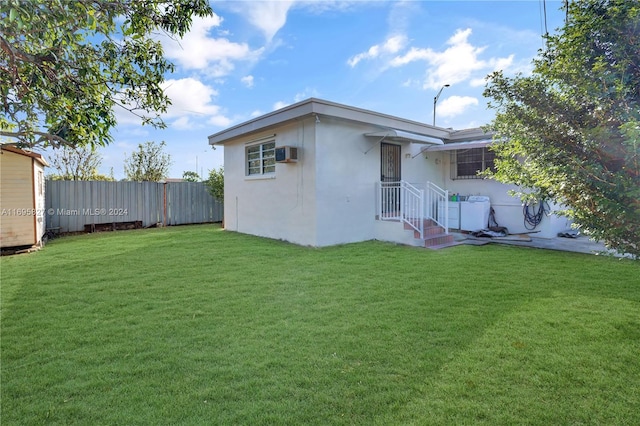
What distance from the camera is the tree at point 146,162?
56.7 feet

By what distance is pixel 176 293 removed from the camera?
173 inches

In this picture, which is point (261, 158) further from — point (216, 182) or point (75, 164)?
point (75, 164)

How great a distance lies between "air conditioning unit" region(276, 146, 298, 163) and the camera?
7715 mm

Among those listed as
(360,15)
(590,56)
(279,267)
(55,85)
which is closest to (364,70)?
(360,15)

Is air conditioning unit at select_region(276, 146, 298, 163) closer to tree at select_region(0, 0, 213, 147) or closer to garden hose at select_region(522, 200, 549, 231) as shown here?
tree at select_region(0, 0, 213, 147)

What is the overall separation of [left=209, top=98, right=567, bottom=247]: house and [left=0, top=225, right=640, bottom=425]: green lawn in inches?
100

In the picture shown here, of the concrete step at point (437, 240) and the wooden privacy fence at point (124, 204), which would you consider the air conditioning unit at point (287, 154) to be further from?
the wooden privacy fence at point (124, 204)

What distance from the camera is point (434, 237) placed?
7.77m

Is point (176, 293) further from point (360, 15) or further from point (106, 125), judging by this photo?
point (360, 15)

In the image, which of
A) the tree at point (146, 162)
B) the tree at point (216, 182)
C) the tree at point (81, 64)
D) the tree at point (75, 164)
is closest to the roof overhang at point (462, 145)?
the tree at point (81, 64)

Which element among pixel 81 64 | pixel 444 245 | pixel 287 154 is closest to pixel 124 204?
pixel 287 154

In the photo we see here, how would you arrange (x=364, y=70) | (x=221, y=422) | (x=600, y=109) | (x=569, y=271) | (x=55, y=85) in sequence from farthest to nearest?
1. (x=364, y=70)
2. (x=569, y=271)
3. (x=55, y=85)
4. (x=600, y=109)
5. (x=221, y=422)

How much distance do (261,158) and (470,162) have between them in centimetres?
649

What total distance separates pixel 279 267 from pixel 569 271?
4849 mm
